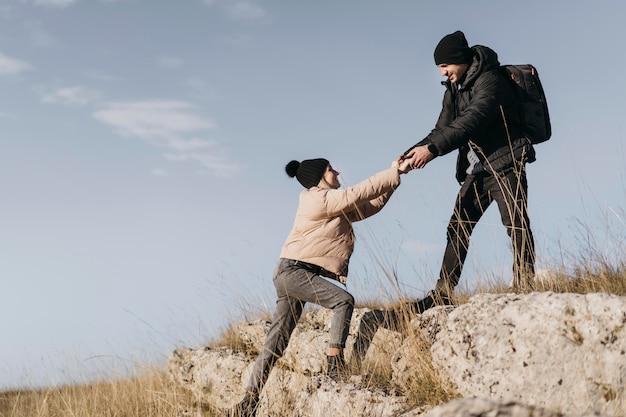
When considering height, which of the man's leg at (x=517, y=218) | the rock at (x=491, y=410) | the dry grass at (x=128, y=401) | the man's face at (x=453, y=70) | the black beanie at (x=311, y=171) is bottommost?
the dry grass at (x=128, y=401)

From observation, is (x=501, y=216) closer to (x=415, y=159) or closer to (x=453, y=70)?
(x=415, y=159)

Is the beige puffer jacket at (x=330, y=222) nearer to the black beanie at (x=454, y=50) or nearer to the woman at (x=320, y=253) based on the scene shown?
the woman at (x=320, y=253)

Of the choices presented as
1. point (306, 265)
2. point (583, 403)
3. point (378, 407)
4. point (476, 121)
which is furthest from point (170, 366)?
point (583, 403)

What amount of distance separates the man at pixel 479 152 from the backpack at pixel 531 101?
7 centimetres

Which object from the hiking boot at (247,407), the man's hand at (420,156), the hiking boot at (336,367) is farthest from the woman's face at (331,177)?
the hiking boot at (247,407)

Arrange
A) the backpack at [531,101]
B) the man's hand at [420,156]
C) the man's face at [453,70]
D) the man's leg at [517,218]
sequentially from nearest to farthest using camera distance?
the man's hand at [420,156]
the man's leg at [517,218]
the backpack at [531,101]
the man's face at [453,70]

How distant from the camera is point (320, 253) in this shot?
5.11 meters

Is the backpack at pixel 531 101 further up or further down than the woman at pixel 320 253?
further up

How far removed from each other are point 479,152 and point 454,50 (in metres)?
0.92

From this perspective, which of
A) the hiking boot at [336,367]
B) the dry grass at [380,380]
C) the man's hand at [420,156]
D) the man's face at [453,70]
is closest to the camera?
the dry grass at [380,380]

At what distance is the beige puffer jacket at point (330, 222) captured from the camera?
4.98 meters

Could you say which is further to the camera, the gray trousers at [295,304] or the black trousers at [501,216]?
the black trousers at [501,216]

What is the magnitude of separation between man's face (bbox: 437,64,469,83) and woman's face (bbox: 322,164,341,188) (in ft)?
4.40

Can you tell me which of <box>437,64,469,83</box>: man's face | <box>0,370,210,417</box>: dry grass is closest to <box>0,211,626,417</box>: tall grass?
<box>0,370,210,417</box>: dry grass
